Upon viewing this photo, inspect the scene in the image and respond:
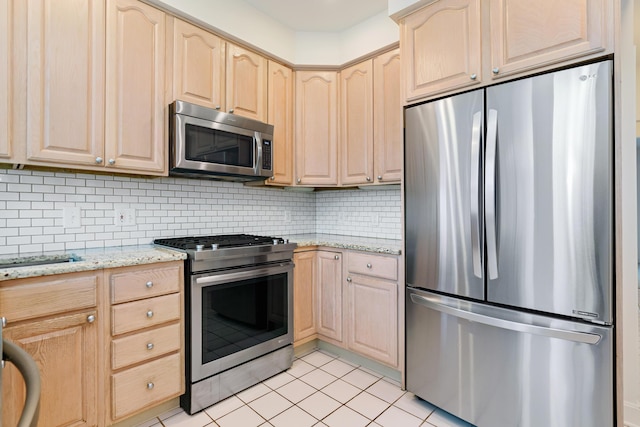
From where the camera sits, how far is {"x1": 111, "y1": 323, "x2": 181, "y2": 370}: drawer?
170 centimetres

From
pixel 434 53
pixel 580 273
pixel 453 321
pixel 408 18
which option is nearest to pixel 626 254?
pixel 580 273

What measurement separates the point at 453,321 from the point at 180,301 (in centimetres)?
155

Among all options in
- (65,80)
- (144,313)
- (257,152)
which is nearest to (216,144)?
(257,152)

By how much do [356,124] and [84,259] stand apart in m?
2.11

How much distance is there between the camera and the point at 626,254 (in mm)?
1699

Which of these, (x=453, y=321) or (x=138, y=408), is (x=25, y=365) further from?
(x=453, y=321)

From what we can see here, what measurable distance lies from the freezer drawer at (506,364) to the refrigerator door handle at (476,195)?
0.24 meters

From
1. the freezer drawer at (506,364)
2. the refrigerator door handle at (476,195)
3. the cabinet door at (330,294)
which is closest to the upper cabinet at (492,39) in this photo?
the refrigerator door handle at (476,195)

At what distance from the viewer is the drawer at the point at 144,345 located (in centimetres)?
170

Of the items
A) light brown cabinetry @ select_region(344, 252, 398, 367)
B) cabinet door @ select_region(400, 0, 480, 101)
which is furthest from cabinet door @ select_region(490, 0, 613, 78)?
light brown cabinetry @ select_region(344, 252, 398, 367)

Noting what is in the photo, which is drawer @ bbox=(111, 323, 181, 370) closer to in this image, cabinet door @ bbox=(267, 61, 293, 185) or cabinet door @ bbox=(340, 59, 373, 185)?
cabinet door @ bbox=(267, 61, 293, 185)

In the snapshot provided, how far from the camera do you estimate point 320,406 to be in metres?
2.05

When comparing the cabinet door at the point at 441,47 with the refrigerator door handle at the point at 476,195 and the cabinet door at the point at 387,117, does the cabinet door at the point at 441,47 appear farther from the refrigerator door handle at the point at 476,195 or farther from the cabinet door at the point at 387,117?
the cabinet door at the point at 387,117

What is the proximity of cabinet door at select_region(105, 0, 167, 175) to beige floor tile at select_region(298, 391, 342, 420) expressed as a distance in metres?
1.71
